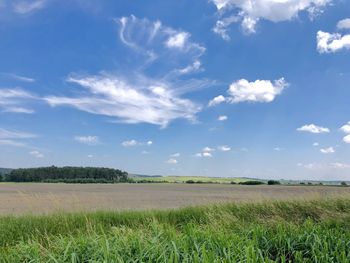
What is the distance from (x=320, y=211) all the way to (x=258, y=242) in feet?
30.0

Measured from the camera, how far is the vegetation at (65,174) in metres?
88.0

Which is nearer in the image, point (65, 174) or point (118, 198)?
point (118, 198)

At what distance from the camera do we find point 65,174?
90.4 m

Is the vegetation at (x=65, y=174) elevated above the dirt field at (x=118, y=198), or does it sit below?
above

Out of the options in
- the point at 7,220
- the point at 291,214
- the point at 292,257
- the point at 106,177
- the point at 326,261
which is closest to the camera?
the point at 326,261

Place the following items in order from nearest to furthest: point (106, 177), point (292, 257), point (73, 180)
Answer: point (292, 257) → point (73, 180) → point (106, 177)

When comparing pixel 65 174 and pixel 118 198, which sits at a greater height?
pixel 65 174

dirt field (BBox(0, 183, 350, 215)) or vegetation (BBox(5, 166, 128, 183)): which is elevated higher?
vegetation (BBox(5, 166, 128, 183))

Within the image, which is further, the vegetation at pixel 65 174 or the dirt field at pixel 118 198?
the vegetation at pixel 65 174

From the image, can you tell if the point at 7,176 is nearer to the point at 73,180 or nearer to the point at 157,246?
the point at 73,180

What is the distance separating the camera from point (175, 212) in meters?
16.0

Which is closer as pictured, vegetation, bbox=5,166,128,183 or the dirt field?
the dirt field

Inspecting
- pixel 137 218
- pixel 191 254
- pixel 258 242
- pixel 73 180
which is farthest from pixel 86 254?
pixel 73 180

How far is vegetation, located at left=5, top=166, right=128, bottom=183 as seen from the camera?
289 ft
